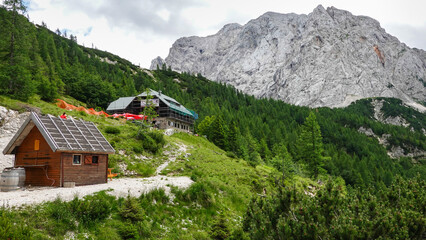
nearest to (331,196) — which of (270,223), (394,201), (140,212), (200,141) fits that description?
(270,223)

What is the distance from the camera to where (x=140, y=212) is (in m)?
17.8

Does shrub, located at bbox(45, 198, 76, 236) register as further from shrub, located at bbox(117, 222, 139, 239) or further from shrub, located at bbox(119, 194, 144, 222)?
shrub, located at bbox(119, 194, 144, 222)

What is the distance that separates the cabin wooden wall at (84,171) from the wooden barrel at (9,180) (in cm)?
327

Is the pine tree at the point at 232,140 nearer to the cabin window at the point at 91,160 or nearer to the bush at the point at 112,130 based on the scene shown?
the bush at the point at 112,130

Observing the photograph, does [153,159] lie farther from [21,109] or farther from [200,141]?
[200,141]

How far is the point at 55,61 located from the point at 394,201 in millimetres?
115229

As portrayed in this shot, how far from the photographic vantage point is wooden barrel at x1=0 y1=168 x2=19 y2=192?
19969mm

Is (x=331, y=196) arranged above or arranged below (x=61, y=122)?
below

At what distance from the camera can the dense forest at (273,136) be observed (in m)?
12.5

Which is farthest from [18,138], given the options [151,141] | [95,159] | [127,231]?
[151,141]

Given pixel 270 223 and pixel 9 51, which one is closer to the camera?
pixel 270 223

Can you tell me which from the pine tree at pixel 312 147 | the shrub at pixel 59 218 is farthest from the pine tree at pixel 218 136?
the shrub at pixel 59 218

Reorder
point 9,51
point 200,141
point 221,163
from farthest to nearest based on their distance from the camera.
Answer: point 200,141 → point 9,51 → point 221,163

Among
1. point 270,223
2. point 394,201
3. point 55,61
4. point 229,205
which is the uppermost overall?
point 55,61
